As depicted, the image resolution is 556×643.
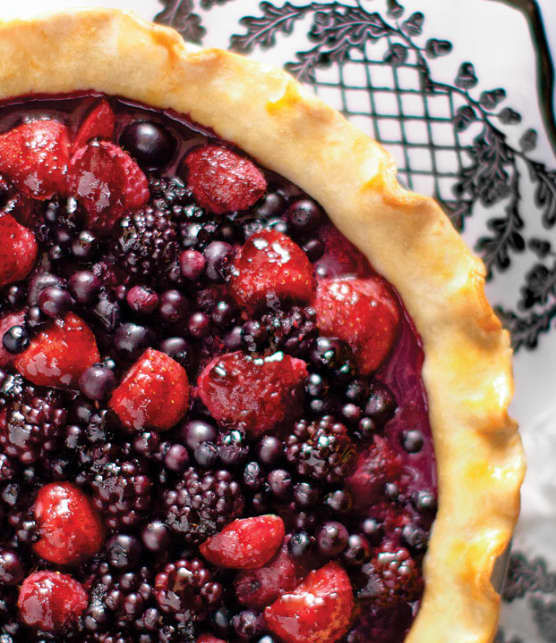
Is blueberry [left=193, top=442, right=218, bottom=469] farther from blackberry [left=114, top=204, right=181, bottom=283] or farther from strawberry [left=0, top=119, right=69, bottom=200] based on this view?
strawberry [left=0, top=119, right=69, bottom=200]

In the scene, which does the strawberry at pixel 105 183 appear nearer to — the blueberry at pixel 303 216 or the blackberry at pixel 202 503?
the blueberry at pixel 303 216

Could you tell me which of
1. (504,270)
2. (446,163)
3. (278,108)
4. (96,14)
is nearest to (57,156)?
(96,14)

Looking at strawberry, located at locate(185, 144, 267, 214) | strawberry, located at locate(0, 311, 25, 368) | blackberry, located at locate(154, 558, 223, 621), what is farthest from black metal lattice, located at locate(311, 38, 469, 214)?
blackberry, located at locate(154, 558, 223, 621)

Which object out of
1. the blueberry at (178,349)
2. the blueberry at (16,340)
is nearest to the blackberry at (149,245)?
the blueberry at (178,349)

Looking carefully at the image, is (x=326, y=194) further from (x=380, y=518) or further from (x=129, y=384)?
(x=380, y=518)

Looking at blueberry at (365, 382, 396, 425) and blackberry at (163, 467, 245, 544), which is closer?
blackberry at (163, 467, 245, 544)
